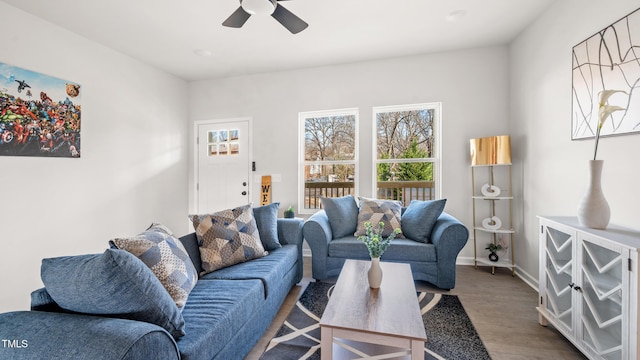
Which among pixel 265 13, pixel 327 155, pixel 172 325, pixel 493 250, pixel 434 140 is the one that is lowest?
pixel 493 250

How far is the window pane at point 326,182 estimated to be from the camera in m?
3.77

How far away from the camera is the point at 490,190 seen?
10.3 feet

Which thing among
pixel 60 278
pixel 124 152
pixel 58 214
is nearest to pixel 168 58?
pixel 124 152

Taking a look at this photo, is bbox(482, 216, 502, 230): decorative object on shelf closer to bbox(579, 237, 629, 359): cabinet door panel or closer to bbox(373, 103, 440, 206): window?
bbox(373, 103, 440, 206): window

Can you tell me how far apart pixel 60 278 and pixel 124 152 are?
2.87m

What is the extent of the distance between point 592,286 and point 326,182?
9.34 ft

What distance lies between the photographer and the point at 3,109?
7.54ft

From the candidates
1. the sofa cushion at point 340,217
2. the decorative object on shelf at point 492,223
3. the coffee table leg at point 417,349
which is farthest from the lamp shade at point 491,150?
the coffee table leg at point 417,349

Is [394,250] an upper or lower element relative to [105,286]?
lower

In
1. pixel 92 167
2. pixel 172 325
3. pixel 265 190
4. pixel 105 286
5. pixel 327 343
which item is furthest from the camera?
pixel 265 190

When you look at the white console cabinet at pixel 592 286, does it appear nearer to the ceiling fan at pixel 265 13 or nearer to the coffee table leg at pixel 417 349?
the coffee table leg at pixel 417 349

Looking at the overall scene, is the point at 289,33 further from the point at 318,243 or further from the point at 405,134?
the point at 318,243

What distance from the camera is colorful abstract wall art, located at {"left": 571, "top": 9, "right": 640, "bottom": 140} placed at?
1628mm

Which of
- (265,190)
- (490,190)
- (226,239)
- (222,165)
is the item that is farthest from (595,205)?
(222,165)
